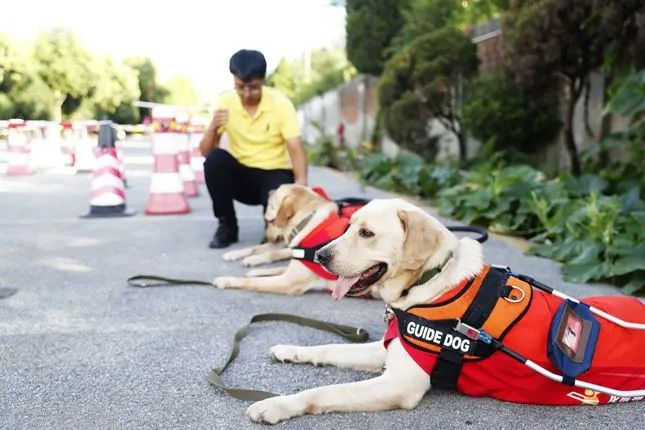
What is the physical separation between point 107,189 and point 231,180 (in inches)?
99.0

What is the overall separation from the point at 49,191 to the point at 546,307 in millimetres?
9748

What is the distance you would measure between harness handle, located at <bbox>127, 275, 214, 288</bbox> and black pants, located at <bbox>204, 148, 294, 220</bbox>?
1.59 m

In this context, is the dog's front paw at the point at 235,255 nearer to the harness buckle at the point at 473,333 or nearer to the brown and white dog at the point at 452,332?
the brown and white dog at the point at 452,332

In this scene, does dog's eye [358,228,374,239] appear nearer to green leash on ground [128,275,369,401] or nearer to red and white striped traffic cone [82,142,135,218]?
green leash on ground [128,275,369,401]

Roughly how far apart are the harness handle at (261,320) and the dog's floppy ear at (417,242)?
31.7 inches

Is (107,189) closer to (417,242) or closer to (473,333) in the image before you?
(417,242)

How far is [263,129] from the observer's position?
6.00m

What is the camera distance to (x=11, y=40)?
44.2 meters

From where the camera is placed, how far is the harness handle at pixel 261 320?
101 inches

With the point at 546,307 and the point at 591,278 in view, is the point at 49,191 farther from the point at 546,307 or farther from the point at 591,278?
the point at 546,307

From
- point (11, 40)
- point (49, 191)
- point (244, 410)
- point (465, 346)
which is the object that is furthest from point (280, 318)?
point (11, 40)

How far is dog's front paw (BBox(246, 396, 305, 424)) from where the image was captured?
92.2 inches

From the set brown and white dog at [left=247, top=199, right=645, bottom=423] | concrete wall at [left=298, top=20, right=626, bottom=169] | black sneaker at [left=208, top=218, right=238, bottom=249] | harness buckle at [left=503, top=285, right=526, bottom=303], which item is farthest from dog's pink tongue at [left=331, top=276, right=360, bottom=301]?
concrete wall at [left=298, top=20, right=626, bottom=169]

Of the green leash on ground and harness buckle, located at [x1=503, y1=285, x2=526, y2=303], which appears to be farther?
the green leash on ground
